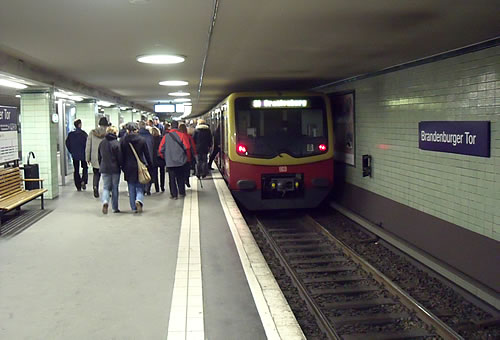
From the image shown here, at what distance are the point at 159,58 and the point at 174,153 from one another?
306 cm

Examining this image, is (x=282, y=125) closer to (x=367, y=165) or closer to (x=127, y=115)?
(x=367, y=165)

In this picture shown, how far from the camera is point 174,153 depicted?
10.6 metres

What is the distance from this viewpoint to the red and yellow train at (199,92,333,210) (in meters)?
10.6

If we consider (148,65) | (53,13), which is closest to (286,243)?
(148,65)

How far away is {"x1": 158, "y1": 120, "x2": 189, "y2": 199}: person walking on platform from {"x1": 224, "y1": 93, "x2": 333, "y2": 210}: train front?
1.01 metres

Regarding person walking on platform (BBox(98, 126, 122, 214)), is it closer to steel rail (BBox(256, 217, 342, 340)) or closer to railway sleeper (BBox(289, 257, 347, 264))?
steel rail (BBox(256, 217, 342, 340))

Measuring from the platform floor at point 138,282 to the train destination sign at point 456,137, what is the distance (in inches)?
119

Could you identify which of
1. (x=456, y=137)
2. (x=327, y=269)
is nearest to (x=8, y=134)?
(x=327, y=269)

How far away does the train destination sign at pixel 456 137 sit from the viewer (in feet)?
20.2

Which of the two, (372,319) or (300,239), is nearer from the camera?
(372,319)

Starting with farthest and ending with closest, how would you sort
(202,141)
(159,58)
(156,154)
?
(202,141) → (156,154) → (159,58)

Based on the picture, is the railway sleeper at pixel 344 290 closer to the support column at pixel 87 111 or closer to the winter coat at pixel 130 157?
the winter coat at pixel 130 157

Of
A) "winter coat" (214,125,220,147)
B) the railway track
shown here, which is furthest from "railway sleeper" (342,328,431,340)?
"winter coat" (214,125,220,147)

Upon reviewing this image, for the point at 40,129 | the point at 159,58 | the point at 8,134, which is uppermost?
the point at 159,58
